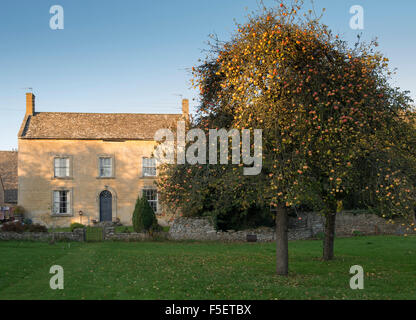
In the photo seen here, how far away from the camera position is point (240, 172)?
1198 centimetres

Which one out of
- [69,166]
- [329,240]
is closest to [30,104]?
[69,166]

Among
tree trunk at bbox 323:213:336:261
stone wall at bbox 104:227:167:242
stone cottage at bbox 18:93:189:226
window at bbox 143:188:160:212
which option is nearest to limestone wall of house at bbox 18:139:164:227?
stone cottage at bbox 18:93:189:226

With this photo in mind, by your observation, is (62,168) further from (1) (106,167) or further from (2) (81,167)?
(1) (106,167)

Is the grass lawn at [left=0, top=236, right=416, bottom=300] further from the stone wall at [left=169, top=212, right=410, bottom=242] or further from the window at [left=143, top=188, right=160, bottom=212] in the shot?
the window at [left=143, top=188, right=160, bottom=212]

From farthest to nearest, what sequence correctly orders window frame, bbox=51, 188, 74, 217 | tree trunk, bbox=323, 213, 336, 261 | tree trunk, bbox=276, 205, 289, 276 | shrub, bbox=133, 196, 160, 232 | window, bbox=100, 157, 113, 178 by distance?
window, bbox=100, 157, 113, 178 < window frame, bbox=51, 188, 74, 217 < shrub, bbox=133, 196, 160, 232 < tree trunk, bbox=323, 213, 336, 261 < tree trunk, bbox=276, 205, 289, 276

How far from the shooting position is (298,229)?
27.8 m

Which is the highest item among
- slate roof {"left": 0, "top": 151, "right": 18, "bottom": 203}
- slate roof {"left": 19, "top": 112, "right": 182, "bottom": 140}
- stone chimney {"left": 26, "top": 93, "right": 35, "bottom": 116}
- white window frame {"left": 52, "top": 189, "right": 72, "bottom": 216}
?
stone chimney {"left": 26, "top": 93, "right": 35, "bottom": 116}

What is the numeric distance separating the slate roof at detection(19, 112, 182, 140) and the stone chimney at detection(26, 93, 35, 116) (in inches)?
13.4

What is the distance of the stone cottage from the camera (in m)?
35.6

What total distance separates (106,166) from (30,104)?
838cm

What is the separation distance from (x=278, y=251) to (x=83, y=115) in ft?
93.8
